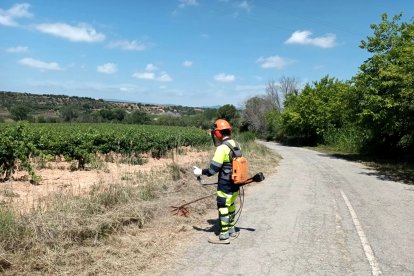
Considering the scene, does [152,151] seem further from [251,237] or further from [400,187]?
[251,237]

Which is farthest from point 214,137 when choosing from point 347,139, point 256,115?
point 256,115

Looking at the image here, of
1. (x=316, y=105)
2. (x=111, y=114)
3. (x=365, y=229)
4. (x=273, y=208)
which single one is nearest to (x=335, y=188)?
(x=273, y=208)

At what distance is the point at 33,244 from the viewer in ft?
17.4

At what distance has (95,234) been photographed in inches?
241

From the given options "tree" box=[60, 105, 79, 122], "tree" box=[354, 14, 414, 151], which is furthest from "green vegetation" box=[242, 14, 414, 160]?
"tree" box=[60, 105, 79, 122]

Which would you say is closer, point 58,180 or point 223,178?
point 223,178

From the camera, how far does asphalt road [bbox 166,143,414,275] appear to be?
18.5ft

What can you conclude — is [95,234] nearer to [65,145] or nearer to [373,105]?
[65,145]

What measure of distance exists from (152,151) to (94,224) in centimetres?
1911

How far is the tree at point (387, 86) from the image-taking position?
1816 cm

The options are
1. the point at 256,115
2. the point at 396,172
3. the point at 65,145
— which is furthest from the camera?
the point at 256,115

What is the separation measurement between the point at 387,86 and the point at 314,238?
1617 cm

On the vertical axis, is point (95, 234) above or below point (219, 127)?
below

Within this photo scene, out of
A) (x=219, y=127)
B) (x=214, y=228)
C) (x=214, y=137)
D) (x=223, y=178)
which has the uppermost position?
(x=219, y=127)
